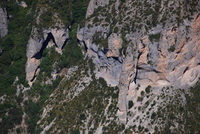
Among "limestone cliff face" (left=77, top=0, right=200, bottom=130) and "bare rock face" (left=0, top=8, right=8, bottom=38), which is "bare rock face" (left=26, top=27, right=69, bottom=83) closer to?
"bare rock face" (left=0, top=8, right=8, bottom=38)

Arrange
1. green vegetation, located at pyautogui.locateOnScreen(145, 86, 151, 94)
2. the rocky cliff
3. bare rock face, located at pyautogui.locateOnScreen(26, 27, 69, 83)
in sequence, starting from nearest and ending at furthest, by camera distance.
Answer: the rocky cliff < green vegetation, located at pyautogui.locateOnScreen(145, 86, 151, 94) < bare rock face, located at pyautogui.locateOnScreen(26, 27, 69, 83)

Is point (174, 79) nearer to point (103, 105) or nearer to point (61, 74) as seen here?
point (103, 105)

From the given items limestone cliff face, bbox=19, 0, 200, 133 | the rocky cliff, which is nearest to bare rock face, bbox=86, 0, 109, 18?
the rocky cliff

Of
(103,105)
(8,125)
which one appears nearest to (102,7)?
(103,105)

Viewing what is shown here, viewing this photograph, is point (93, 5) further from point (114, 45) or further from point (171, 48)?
point (171, 48)

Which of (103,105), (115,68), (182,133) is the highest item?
(115,68)

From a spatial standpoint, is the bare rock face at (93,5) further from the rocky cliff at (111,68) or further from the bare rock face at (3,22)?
the bare rock face at (3,22)

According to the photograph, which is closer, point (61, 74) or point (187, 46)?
point (187, 46)

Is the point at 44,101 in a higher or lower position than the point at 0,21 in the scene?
lower

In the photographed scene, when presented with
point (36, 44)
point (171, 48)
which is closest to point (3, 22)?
point (36, 44)

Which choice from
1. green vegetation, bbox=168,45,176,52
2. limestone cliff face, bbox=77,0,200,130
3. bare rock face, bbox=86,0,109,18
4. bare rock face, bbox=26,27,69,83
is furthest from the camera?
bare rock face, bbox=26,27,69,83

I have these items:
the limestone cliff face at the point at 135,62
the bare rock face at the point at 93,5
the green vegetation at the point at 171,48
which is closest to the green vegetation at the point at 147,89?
the limestone cliff face at the point at 135,62
